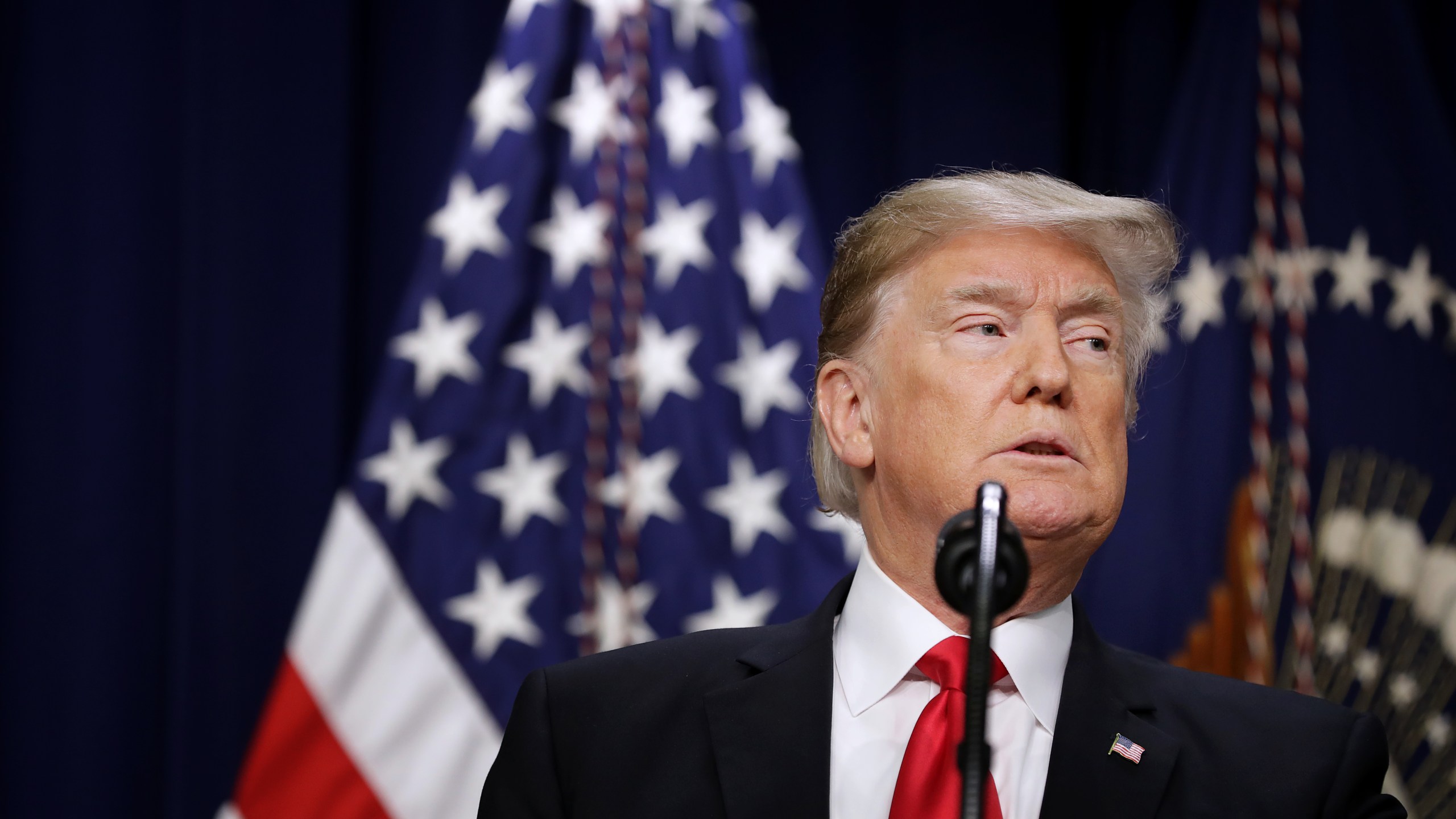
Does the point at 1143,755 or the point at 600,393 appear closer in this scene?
the point at 1143,755

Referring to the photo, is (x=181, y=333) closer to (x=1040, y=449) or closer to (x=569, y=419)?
(x=569, y=419)

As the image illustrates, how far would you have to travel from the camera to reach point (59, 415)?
260 centimetres

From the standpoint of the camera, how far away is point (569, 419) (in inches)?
102

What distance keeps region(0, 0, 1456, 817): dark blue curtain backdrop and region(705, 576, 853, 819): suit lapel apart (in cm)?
153

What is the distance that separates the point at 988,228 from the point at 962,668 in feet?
1.72

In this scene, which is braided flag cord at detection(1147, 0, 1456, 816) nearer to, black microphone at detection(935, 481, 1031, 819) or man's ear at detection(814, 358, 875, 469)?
man's ear at detection(814, 358, 875, 469)

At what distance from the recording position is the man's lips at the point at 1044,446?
1415mm

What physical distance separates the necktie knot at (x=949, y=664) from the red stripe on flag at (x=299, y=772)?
4.26 ft

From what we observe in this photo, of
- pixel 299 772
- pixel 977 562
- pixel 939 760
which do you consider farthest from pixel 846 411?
pixel 299 772

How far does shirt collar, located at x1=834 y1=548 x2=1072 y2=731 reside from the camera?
4.70 ft

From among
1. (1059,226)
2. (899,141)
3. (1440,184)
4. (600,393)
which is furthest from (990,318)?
(899,141)

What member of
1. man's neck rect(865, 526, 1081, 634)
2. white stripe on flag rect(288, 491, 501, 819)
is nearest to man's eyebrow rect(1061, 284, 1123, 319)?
man's neck rect(865, 526, 1081, 634)

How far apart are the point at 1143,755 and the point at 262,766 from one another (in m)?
1.58

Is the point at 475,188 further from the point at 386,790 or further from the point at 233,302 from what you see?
the point at 386,790
